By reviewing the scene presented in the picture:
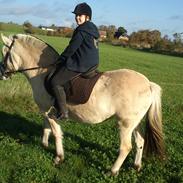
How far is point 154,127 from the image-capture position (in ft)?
26.7

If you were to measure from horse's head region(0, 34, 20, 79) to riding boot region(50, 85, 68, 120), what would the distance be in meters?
1.34

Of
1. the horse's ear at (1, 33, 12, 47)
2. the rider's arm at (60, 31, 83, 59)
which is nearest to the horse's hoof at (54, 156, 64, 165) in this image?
the rider's arm at (60, 31, 83, 59)

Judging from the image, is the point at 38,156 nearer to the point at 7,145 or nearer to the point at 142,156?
the point at 7,145

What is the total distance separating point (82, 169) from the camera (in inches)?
310

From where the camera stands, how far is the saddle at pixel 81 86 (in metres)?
7.72

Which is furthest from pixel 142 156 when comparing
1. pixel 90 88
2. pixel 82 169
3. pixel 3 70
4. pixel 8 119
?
pixel 8 119

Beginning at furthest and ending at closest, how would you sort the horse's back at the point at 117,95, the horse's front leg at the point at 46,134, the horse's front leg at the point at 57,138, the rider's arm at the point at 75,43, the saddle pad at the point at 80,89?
the horse's front leg at the point at 46,134, the horse's front leg at the point at 57,138, the saddle pad at the point at 80,89, the horse's back at the point at 117,95, the rider's arm at the point at 75,43

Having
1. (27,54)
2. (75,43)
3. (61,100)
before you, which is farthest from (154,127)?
(27,54)

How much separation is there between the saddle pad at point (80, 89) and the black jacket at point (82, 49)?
0.74 feet

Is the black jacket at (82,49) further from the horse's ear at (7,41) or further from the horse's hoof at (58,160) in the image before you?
the horse's hoof at (58,160)

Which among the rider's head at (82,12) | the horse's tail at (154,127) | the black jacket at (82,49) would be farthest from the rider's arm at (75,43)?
the horse's tail at (154,127)

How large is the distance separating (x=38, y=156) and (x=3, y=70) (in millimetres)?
1954

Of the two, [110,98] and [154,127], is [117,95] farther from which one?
[154,127]

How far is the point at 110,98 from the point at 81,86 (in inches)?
23.3
